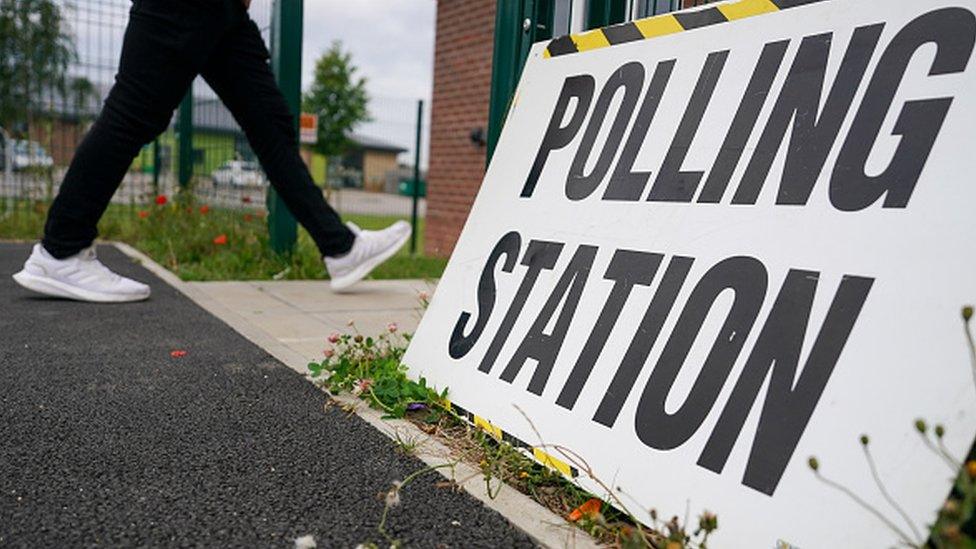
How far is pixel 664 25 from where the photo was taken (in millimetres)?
1716

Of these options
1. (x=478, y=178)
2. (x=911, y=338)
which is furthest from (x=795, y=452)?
(x=478, y=178)

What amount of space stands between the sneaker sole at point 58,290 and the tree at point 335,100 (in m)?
16.5

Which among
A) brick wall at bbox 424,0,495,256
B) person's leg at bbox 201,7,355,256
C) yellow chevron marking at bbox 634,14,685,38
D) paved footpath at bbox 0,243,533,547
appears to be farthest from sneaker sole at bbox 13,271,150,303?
brick wall at bbox 424,0,495,256

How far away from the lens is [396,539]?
4.09ft

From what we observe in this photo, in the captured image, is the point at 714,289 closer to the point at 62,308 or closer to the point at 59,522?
the point at 59,522

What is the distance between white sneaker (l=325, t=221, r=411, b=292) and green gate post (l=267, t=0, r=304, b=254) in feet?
3.07

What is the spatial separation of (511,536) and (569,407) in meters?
0.31

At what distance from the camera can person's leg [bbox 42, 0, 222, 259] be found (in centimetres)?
293

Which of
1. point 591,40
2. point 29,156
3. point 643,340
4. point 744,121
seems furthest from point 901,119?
point 29,156

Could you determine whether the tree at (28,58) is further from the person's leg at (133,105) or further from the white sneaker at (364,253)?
the white sneaker at (364,253)

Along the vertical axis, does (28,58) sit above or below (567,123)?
above

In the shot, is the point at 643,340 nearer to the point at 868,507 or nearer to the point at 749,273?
the point at 749,273

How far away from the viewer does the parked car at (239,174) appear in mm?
4769

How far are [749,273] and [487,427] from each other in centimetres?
65
